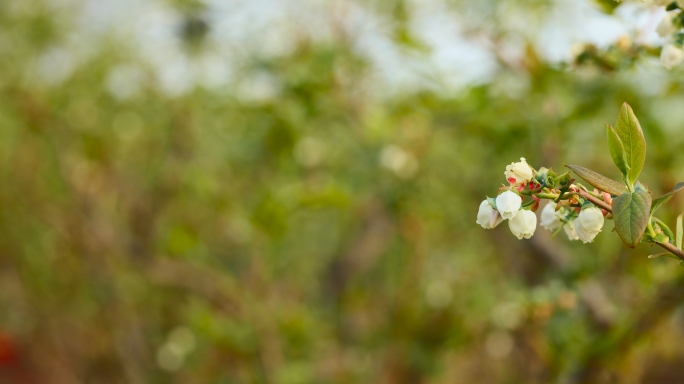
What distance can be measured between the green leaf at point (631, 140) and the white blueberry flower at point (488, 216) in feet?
0.55

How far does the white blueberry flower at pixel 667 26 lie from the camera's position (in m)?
0.94

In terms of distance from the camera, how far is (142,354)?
4.20m

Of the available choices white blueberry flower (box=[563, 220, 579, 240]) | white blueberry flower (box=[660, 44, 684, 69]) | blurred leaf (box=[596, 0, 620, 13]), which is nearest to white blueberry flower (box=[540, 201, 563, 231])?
white blueberry flower (box=[563, 220, 579, 240])

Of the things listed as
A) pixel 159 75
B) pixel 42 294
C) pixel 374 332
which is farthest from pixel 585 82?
pixel 42 294

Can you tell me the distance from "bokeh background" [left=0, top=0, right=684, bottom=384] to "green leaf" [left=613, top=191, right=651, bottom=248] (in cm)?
65

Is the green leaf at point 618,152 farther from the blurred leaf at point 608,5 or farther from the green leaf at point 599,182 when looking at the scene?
the blurred leaf at point 608,5

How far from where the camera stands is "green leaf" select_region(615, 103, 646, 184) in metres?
0.72

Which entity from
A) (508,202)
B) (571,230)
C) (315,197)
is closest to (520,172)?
(508,202)

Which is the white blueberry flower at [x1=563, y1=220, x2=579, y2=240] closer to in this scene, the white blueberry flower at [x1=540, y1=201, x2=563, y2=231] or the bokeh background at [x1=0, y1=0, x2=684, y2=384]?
the white blueberry flower at [x1=540, y1=201, x2=563, y2=231]

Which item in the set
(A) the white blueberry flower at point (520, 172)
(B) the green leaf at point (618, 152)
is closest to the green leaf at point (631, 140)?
(B) the green leaf at point (618, 152)

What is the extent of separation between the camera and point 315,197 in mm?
2096

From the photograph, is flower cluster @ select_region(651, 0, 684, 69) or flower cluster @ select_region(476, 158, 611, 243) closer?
flower cluster @ select_region(476, 158, 611, 243)

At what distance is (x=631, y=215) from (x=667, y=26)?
430mm

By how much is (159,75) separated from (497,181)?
225 cm
